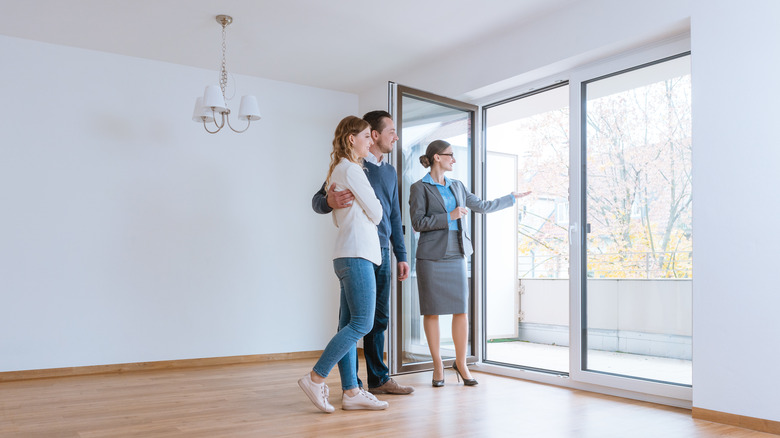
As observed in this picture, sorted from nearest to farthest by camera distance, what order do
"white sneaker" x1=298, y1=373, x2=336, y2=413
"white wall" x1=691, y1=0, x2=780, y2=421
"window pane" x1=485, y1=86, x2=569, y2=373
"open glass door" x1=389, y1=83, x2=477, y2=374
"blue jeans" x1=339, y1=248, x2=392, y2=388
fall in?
"white wall" x1=691, y1=0, x2=780, y2=421, "white sneaker" x1=298, y1=373, x2=336, y2=413, "blue jeans" x1=339, y1=248, x2=392, y2=388, "open glass door" x1=389, y1=83, x2=477, y2=374, "window pane" x1=485, y1=86, x2=569, y2=373

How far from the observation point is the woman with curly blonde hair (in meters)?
2.68

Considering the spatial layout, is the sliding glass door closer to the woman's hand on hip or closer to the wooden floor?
the wooden floor

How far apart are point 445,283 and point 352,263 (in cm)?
111

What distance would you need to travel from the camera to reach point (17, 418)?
2771 mm

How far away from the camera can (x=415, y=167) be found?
4.06m

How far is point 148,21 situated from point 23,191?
1.41 m

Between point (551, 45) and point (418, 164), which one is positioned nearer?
point (551, 45)

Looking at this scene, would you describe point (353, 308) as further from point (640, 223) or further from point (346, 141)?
point (640, 223)

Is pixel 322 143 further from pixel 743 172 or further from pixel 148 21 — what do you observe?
pixel 743 172

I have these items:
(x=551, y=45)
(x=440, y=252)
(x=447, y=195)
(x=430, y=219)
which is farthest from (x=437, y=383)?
(x=551, y=45)

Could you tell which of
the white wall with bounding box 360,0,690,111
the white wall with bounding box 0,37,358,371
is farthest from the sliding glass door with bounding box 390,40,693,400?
the white wall with bounding box 0,37,358,371

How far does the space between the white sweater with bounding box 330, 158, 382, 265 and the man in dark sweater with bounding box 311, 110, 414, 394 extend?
280 mm

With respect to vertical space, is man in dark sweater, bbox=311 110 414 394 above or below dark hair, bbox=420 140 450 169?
below

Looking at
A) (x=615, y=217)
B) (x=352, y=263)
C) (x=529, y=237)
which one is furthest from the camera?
(x=529, y=237)
